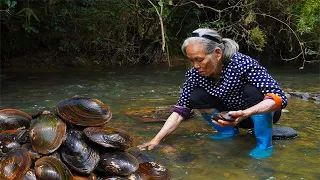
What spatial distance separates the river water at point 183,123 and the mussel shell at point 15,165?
3.70ft

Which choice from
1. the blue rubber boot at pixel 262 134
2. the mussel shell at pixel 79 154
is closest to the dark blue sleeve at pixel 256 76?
the blue rubber boot at pixel 262 134

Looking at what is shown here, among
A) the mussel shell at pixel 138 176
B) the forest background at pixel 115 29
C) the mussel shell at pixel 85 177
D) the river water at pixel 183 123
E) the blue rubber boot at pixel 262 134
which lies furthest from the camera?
the forest background at pixel 115 29

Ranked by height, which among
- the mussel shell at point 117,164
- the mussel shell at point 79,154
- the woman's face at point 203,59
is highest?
the woman's face at point 203,59

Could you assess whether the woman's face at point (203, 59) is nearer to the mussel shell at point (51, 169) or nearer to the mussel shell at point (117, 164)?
the mussel shell at point (117, 164)

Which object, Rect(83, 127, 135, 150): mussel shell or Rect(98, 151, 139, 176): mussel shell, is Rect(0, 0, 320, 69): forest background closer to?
Rect(83, 127, 135, 150): mussel shell

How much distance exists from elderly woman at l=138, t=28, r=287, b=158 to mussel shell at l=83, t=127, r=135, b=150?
58cm

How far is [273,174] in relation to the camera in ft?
9.41

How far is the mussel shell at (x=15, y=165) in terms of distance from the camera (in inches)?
89.4

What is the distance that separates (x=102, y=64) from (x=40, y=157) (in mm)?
7925

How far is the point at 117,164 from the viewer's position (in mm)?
2555

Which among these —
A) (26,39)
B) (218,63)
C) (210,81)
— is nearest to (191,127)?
(210,81)

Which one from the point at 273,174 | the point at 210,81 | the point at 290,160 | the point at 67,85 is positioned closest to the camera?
the point at 273,174

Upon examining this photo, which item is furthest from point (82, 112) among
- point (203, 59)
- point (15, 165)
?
point (203, 59)

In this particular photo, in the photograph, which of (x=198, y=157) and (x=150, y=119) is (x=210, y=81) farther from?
(x=150, y=119)
